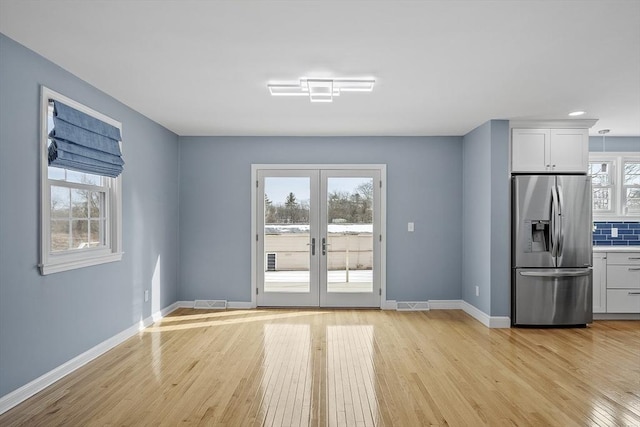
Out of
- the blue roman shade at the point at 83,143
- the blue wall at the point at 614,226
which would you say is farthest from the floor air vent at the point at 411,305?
the blue roman shade at the point at 83,143

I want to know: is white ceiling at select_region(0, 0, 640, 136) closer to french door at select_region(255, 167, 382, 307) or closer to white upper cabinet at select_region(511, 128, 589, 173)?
white upper cabinet at select_region(511, 128, 589, 173)

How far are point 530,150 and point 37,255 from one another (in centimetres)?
520

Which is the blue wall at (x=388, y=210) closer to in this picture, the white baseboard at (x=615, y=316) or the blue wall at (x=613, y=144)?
the white baseboard at (x=615, y=316)

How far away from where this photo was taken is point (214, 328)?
5.08 metres

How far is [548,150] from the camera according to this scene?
207 inches

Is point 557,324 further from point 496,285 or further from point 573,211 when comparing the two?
point 573,211

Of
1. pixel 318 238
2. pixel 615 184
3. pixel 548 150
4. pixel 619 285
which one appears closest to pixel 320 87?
pixel 318 238

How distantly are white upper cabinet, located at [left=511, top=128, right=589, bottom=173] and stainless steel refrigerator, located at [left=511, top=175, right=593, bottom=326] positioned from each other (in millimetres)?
165

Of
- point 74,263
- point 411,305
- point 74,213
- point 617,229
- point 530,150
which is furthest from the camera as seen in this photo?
point 617,229

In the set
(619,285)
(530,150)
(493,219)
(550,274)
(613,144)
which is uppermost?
(613,144)

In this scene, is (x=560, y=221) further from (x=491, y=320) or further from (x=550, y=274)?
(x=491, y=320)

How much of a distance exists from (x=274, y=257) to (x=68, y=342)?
3.03m

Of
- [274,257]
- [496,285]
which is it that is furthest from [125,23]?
[496,285]

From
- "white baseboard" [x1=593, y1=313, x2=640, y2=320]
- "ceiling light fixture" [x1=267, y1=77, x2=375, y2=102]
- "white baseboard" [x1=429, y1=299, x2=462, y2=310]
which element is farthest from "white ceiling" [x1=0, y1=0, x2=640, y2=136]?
"white baseboard" [x1=429, y1=299, x2=462, y2=310]
